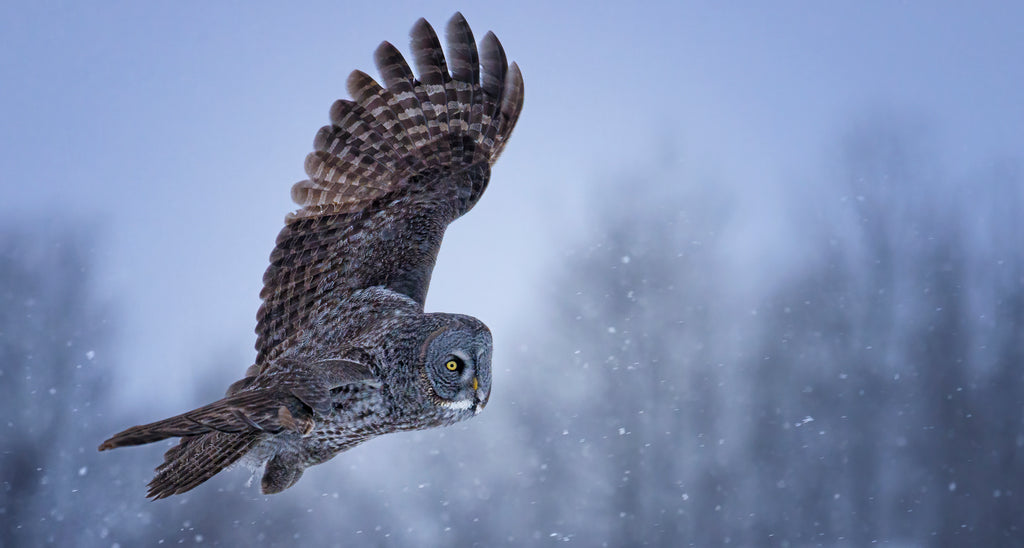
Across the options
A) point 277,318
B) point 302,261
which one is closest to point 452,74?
point 302,261

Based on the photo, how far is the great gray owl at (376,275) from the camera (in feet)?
13.4

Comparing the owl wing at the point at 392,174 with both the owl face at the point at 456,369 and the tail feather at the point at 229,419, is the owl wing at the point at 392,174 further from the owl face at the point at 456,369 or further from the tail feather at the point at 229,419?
the tail feather at the point at 229,419

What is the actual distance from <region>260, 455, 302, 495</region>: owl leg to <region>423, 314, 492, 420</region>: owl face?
2.83ft

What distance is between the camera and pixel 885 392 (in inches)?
768

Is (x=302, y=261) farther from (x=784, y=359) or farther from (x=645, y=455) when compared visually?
(x=784, y=359)

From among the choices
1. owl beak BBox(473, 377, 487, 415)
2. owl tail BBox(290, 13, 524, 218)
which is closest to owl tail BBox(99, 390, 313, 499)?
owl beak BBox(473, 377, 487, 415)

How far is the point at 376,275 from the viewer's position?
4953 mm

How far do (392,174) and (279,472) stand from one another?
5.82ft

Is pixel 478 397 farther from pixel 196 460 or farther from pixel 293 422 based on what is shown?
pixel 196 460

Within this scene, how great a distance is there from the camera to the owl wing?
4.99m

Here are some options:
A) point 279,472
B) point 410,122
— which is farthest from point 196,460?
point 410,122

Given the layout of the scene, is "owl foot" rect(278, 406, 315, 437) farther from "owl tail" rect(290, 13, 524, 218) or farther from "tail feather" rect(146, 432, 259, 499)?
"owl tail" rect(290, 13, 524, 218)

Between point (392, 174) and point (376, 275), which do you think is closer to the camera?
point (376, 275)

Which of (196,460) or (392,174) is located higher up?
(392,174)
